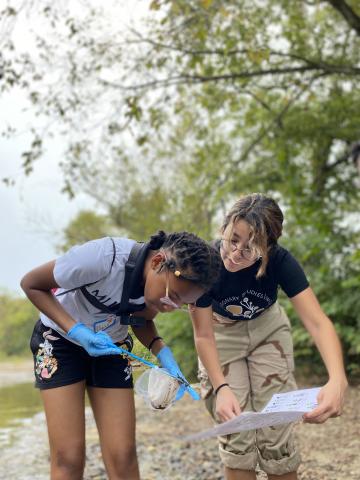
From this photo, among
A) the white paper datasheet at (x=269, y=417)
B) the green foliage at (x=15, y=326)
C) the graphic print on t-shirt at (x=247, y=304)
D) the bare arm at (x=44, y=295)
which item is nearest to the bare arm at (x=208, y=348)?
the graphic print on t-shirt at (x=247, y=304)

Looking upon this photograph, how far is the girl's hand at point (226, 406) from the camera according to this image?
2.98 metres

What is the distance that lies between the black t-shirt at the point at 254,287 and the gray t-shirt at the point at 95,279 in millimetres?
437

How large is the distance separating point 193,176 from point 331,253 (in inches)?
174

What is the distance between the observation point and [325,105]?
11.2 metres

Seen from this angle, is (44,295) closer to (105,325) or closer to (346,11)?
(105,325)

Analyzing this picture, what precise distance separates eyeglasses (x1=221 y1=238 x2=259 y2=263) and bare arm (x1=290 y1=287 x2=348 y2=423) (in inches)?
12.9

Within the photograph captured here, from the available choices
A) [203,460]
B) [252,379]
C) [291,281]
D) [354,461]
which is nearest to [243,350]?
[252,379]

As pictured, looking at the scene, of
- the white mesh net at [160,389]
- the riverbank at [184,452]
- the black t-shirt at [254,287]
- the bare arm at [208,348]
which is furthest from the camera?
the riverbank at [184,452]

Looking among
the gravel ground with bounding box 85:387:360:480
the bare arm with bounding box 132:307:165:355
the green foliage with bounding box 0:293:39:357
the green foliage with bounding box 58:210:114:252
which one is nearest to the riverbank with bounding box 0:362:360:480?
the gravel ground with bounding box 85:387:360:480

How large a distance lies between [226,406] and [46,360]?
0.87 metres

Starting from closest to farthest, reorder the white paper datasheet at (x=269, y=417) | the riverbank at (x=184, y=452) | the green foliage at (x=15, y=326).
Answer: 1. the white paper datasheet at (x=269, y=417)
2. the riverbank at (x=184, y=452)
3. the green foliage at (x=15, y=326)

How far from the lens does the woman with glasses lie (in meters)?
3.09

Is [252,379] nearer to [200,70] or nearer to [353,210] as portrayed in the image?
[200,70]

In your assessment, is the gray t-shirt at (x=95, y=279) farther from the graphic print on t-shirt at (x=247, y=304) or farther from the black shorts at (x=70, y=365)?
the graphic print on t-shirt at (x=247, y=304)
